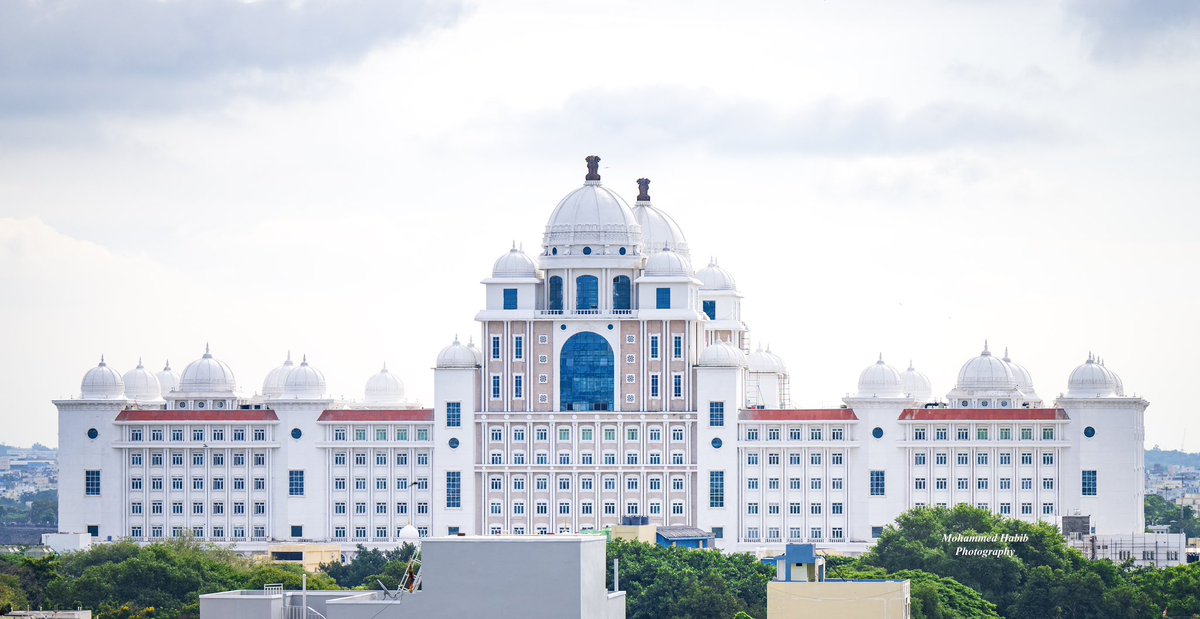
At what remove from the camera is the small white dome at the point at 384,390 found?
182125 millimetres

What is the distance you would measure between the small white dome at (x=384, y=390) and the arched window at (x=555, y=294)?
1899cm

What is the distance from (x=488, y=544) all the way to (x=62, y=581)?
5587 centimetres

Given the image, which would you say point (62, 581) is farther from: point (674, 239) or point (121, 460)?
point (674, 239)

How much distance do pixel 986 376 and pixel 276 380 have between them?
138ft

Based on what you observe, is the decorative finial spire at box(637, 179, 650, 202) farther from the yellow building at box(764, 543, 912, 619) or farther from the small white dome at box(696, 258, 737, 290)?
the yellow building at box(764, 543, 912, 619)

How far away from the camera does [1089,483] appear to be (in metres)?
163

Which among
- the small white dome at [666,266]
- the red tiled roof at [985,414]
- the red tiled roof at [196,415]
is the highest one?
the small white dome at [666,266]

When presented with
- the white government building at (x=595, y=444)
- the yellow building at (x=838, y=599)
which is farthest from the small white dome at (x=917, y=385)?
the yellow building at (x=838, y=599)

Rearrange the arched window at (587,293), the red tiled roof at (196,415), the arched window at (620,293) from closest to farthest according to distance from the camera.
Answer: the arched window at (587,293), the arched window at (620,293), the red tiled roof at (196,415)

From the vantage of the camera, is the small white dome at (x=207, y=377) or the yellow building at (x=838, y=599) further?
the small white dome at (x=207, y=377)

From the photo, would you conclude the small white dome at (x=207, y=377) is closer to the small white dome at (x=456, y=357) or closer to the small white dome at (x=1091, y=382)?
the small white dome at (x=456, y=357)

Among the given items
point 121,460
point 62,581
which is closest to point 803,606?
point 62,581

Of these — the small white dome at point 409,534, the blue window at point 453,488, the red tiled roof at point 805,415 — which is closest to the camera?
the small white dome at point 409,534

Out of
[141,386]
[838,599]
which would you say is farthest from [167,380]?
[838,599]
